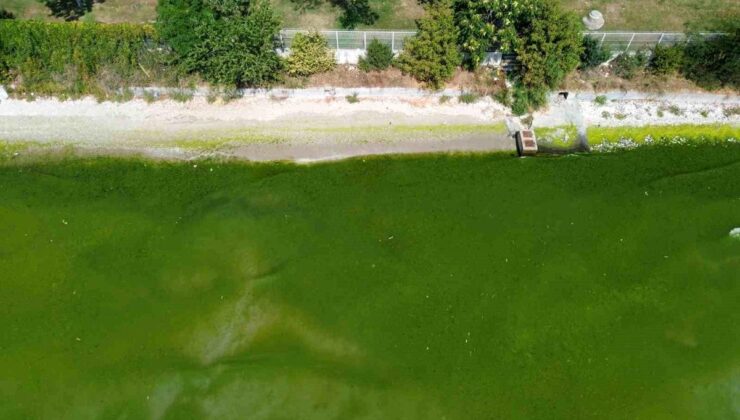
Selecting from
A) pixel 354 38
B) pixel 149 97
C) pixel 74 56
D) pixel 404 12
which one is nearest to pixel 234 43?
pixel 149 97

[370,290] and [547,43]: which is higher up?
[547,43]

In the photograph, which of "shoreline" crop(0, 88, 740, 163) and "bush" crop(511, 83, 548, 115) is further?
"bush" crop(511, 83, 548, 115)

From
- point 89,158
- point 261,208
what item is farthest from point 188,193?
point 89,158

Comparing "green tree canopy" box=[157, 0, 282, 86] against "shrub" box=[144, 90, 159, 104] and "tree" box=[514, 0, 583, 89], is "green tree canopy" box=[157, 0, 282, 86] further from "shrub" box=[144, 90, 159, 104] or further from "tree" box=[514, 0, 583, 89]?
"tree" box=[514, 0, 583, 89]

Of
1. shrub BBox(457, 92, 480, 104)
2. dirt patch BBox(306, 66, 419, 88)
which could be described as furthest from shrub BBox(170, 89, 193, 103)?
shrub BBox(457, 92, 480, 104)

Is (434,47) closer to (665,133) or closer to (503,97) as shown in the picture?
(503,97)

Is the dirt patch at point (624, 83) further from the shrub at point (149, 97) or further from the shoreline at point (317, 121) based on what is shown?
the shrub at point (149, 97)
